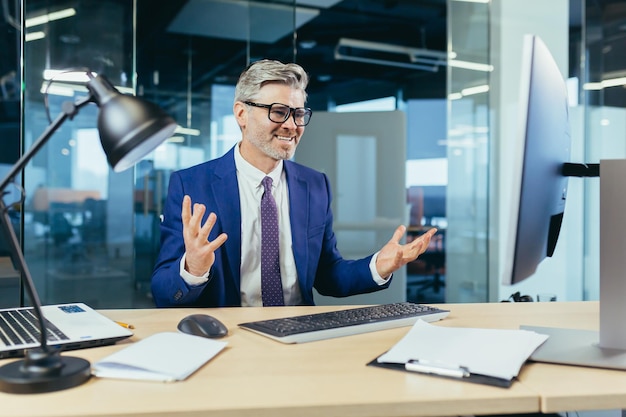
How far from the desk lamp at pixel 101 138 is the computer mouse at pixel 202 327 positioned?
0.30m

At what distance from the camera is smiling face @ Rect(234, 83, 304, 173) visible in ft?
7.17

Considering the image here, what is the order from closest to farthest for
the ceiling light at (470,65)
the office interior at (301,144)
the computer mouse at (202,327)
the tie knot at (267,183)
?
the computer mouse at (202,327), the tie knot at (267,183), the office interior at (301,144), the ceiling light at (470,65)

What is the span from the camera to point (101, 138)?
1065mm

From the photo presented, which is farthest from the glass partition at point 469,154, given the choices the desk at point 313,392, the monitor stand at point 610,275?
the desk at point 313,392

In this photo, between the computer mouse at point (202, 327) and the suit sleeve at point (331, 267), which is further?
the suit sleeve at point (331, 267)

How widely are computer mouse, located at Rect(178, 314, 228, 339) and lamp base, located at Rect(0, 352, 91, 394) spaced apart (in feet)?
0.99

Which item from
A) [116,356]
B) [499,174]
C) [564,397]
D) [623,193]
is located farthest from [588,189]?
[116,356]

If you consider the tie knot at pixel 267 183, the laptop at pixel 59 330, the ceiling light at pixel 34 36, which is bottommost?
the laptop at pixel 59 330

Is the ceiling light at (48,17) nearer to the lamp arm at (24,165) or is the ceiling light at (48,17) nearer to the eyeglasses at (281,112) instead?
the eyeglasses at (281,112)

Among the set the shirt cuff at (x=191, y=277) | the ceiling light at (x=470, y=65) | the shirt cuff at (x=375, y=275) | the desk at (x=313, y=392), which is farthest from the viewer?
the ceiling light at (x=470, y=65)

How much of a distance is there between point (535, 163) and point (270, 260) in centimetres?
118

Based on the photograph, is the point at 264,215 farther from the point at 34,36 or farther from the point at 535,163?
the point at 34,36

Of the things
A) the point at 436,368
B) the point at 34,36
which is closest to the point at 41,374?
the point at 436,368

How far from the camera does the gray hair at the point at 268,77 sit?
7.10 ft
